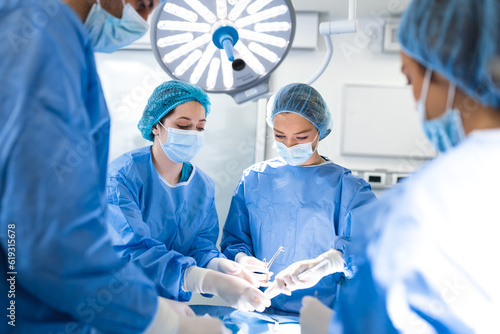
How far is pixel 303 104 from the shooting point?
185cm

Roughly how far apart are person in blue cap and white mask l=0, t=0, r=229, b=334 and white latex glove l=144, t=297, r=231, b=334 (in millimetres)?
25

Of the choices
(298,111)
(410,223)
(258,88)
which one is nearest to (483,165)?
(410,223)

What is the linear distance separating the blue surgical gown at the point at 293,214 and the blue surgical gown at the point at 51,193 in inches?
43.9

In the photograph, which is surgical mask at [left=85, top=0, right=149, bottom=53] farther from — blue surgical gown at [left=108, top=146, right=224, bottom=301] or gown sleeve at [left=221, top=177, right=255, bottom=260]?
gown sleeve at [left=221, top=177, right=255, bottom=260]

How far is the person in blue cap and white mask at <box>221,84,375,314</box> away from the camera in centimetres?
178

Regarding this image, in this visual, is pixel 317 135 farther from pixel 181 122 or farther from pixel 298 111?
pixel 181 122

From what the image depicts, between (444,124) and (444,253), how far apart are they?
249 mm

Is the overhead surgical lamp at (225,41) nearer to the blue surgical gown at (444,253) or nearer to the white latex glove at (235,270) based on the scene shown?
the blue surgical gown at (444,253)

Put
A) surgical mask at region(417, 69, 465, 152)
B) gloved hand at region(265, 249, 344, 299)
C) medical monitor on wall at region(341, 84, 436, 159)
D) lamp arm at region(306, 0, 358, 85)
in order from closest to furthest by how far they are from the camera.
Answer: surgical mask at region(417, 69, 465, 152), lamp arm at region(306, 0, 358, 85), gloved hand at region(265, 249, 344, 299), medical monitor on wall at region(341, 84, 436, 159)

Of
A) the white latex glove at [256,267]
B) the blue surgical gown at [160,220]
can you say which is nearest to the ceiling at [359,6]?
the blue surgical gown at [160,220]

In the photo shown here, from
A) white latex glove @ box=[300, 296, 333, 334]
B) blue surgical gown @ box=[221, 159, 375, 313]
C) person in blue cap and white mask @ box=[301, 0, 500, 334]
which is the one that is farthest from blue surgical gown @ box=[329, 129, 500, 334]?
blue surgical gown @ box=[221, 159, 375, 313]

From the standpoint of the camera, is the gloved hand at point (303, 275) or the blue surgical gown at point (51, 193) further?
the gloved hand at point (303, 275)

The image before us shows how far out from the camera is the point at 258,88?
1175 mm

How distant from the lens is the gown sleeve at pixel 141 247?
4.70 ft
